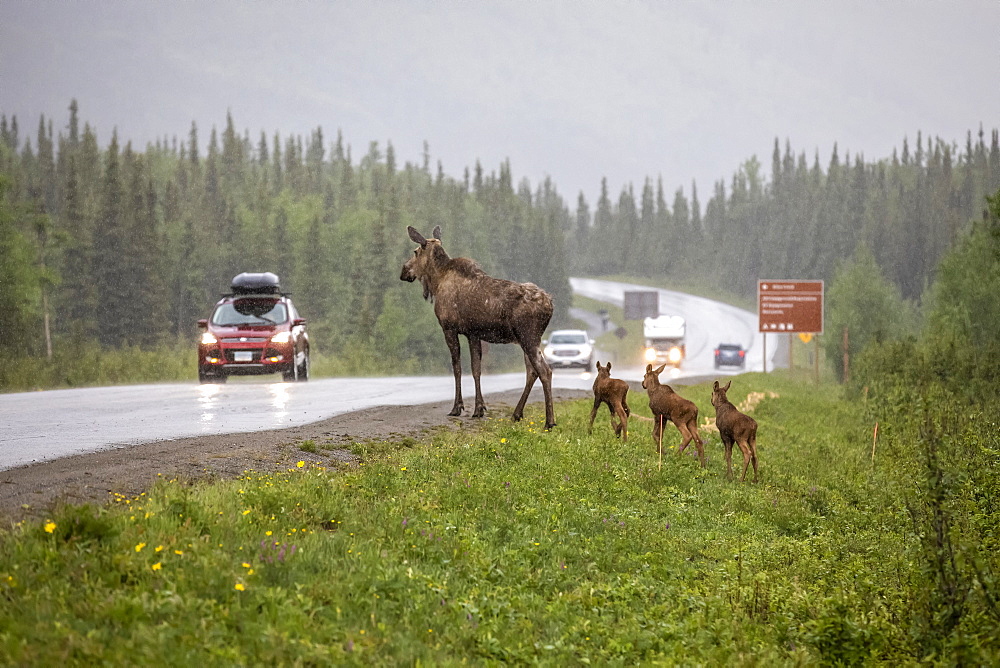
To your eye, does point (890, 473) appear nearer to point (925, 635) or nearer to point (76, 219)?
point (925, 635)

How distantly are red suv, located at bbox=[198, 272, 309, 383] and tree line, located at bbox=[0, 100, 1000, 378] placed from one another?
2755 cm

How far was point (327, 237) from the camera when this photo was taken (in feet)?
356

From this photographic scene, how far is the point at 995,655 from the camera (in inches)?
233

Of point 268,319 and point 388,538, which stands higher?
point 268,319

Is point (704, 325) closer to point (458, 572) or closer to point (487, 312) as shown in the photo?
point (487, 312)

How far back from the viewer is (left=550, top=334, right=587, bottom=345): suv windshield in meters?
40.8

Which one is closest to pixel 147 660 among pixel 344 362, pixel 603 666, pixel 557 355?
pixel 603 666

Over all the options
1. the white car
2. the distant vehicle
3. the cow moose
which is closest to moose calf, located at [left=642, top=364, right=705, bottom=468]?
the cow moose

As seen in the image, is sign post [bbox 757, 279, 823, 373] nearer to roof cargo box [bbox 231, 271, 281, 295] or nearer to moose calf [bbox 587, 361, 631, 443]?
roof cargo box [bbox 231, 271, 281, 295]

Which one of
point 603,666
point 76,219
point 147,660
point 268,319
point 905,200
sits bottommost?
point 603,666

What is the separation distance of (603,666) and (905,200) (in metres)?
168

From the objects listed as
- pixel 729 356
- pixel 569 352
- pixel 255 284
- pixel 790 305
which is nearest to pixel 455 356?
pixel 255 284

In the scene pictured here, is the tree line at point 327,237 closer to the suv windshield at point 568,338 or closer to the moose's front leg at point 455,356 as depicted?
the suv windshield at point 568,338

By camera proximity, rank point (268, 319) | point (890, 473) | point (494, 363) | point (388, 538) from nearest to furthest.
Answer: point (388, 538)
point (890, 473)
point (268, 319)
point (494, 363)
